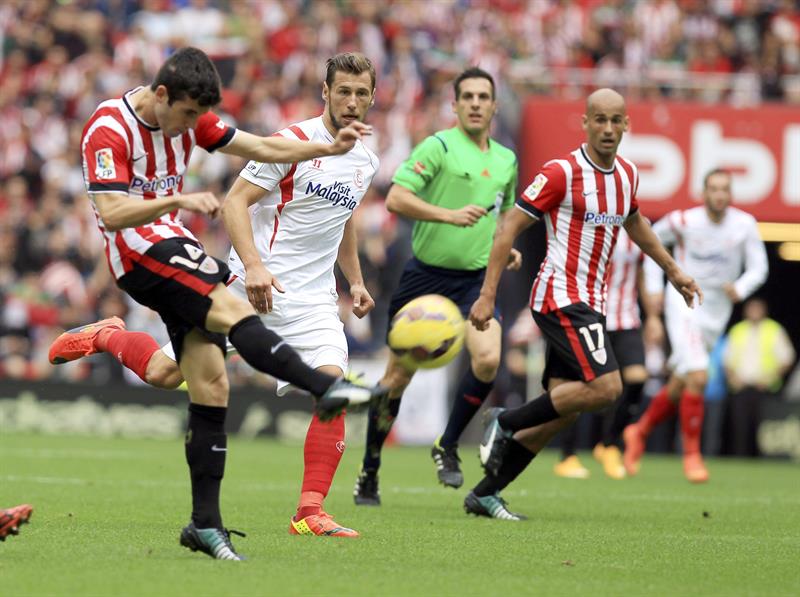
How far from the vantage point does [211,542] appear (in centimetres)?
634

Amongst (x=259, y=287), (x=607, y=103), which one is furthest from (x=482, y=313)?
(x=259, y=287)

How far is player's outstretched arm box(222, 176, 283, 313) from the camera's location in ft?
23.5

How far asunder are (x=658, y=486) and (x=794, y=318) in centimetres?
1032

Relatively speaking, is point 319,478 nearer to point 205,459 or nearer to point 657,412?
point 205,459

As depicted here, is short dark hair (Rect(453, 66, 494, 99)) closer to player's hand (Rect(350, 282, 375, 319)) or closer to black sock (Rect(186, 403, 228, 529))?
player's hand (Rect(350, 282, 375, 319))

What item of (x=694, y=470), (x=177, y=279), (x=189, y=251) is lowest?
(x=694, y=470)

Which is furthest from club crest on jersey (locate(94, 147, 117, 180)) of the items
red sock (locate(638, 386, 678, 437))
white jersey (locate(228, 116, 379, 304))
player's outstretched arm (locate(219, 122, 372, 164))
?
red sock (locate(638, 386, 678, 437))

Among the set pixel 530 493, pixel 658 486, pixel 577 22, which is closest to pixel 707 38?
pixel 577 22

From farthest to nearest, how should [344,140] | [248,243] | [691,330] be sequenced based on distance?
[691,330], [248,243], [344,140]

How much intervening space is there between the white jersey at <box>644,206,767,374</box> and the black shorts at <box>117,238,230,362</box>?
7706mm

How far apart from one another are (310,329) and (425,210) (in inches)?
61.9

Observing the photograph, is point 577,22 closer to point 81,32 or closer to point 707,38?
point 707,38

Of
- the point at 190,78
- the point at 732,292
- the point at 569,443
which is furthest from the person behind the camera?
the point at 569,443

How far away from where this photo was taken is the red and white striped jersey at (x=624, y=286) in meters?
13.4
